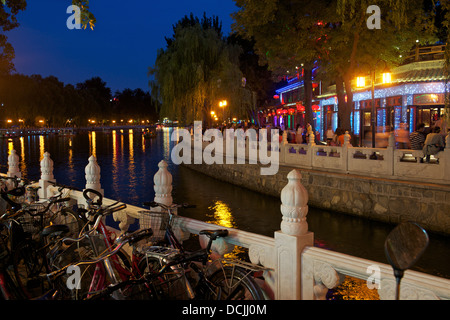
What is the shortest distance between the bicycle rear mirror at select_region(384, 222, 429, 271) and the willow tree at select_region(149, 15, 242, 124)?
82.4 ft

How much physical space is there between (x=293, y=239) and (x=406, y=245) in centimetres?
153

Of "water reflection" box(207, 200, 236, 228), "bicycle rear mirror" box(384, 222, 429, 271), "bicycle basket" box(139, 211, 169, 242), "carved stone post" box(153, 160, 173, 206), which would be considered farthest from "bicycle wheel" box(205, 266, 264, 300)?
"water reflection" box(207, 200, 236, 228)

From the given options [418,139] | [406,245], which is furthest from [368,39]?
[406,245]

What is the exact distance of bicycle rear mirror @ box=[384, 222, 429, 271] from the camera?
217cm

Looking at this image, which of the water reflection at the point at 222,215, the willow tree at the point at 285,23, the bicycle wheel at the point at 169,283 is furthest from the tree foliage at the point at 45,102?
the bicycle wheel at the point at 169,283

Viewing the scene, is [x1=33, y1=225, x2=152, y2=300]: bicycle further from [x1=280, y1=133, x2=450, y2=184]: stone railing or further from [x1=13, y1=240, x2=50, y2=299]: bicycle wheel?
[x1=280, y1=133, x2=450, y2=184]: stone railing

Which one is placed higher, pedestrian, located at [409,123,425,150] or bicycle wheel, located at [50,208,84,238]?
pedestrian, located at [409,123,425,150]

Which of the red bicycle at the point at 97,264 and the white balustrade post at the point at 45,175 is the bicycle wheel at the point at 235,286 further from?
the white balustrade post at the point at 45,175

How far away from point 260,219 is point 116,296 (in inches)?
394
